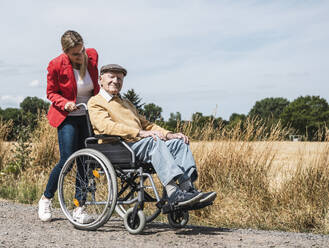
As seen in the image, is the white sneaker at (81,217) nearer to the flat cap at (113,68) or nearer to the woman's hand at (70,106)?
the woman's hand at (70,106)

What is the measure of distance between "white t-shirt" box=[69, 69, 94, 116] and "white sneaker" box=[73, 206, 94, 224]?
0.97 metres

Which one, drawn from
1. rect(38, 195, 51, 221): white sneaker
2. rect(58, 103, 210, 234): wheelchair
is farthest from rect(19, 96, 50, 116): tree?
rect(58, 103, 210, 234): wheelchair

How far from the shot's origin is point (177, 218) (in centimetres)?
441

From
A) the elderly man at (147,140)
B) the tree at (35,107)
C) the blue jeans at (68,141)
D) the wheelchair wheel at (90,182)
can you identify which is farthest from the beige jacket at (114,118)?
the tree at (35,107)

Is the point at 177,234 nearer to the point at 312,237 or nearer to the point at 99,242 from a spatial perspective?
the point at 99,242

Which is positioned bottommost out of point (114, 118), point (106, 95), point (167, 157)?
point (167, 157)

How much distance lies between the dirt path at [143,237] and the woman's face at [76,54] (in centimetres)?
166

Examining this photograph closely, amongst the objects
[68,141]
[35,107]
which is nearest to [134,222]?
[68,141]

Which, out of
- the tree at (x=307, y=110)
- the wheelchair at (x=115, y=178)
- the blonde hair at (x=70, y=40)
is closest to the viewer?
the wheelchair at (x=115, y=178)

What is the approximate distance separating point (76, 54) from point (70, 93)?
40cm

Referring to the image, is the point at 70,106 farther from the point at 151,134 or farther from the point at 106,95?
the point at 151,134

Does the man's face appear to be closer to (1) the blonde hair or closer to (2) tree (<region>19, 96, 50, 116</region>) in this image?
(1) the blonde hair

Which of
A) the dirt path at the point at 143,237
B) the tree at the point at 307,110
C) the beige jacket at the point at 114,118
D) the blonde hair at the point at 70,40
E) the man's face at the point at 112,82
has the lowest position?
the dirt path at the point at 143,237

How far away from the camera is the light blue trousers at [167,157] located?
387 cm
